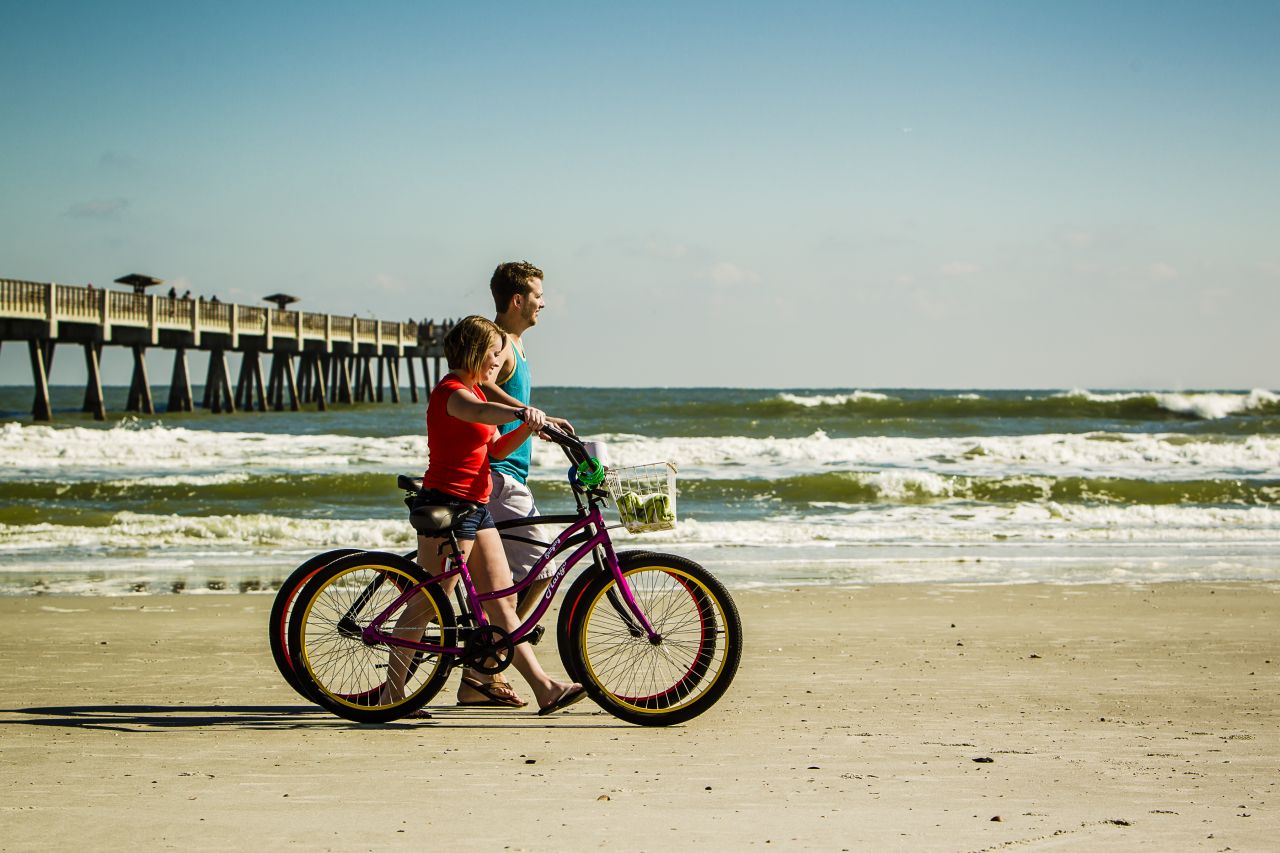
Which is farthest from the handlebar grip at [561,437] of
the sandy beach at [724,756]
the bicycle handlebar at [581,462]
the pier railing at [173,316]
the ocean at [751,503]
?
the pier railing at [173,316]

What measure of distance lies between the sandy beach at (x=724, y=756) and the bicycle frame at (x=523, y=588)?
0.33m

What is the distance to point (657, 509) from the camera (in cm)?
457

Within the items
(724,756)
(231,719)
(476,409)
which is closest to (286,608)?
(231,719)

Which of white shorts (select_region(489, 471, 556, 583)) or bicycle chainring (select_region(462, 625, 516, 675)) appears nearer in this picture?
bicycle chainring (select_region(462, 625, 516, 675))

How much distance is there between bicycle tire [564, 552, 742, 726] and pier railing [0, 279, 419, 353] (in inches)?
1194

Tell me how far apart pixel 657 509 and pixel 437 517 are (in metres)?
0.82

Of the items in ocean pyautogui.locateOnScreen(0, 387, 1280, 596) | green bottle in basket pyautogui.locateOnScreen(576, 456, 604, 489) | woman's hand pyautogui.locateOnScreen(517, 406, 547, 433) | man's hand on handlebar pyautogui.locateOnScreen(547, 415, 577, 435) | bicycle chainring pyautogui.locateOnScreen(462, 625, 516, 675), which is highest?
woman's hand pyautogui.locateOnScreen(517, 406, 547, 433)

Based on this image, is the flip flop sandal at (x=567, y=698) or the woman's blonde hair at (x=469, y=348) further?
the flip flop sandal at (x=567, y=698)

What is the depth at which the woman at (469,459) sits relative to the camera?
15.8 feet

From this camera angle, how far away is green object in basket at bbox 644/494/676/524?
4566mm

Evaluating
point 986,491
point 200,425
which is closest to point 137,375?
point 200,425

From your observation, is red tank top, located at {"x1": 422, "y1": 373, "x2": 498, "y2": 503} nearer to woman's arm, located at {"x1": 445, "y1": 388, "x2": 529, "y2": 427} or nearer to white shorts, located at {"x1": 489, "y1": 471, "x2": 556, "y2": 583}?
woman's arm, located at {"x1": 445, "y1": 388, "x2": 529, "y2": 427}

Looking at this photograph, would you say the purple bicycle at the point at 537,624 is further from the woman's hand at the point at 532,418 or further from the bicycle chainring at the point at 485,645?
the woman's hand at the point at 532,418

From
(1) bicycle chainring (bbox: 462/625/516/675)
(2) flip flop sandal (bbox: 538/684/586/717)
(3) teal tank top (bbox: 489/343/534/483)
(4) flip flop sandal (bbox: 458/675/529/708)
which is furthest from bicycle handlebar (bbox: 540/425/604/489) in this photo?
(4) flip flop sandal (bbox: 458/675/529/708)
